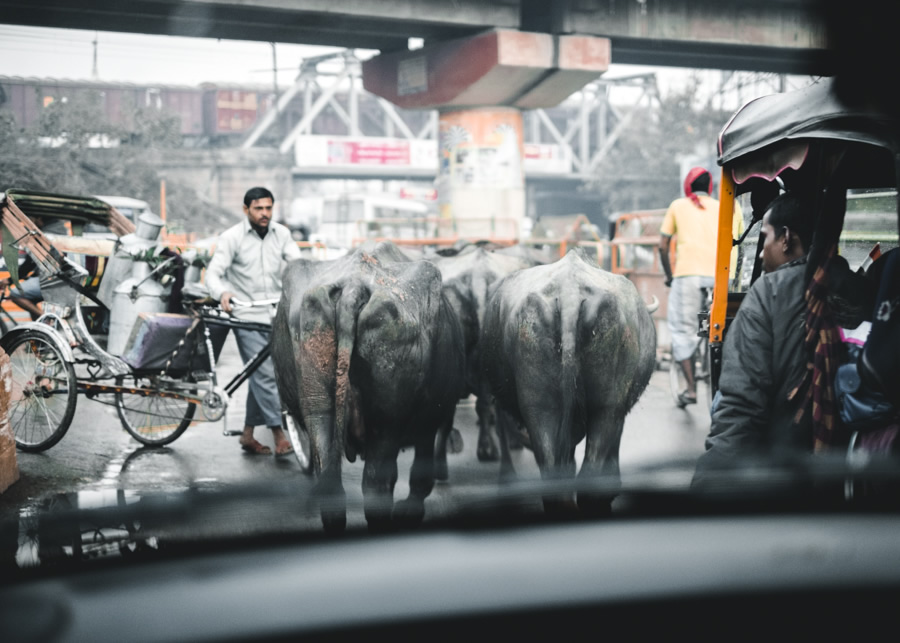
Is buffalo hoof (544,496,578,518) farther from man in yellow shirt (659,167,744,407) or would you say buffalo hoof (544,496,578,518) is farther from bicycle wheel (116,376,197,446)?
man in yellow shirt (659,167,744,407)

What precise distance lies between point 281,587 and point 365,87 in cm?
2279

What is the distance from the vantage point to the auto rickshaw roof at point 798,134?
2693mm

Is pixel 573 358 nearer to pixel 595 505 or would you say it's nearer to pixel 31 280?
pixel 595 505

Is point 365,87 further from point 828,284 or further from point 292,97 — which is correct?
point 292,97

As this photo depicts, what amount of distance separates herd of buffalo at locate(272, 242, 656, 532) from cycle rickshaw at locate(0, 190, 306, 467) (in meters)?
2.03

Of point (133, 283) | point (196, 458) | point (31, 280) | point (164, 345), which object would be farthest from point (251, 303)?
point (31, 280)

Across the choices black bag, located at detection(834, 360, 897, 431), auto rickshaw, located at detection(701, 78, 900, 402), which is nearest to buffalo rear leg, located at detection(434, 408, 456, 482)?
auto rickshaw, located at detection(701, 78, 900, 402)

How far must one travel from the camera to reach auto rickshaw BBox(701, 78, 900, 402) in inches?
112

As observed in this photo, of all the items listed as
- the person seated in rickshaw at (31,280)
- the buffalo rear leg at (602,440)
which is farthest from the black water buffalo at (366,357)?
the person seated in rickshaw at (31,280)

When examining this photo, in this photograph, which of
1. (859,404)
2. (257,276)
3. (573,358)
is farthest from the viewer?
(257,276)

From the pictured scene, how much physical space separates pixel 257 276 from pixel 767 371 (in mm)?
4717

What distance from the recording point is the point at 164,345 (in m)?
6.66

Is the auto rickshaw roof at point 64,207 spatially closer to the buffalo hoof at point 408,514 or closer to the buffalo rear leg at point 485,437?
the buffalo rear leg at point 485,437

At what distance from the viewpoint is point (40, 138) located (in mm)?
9844
